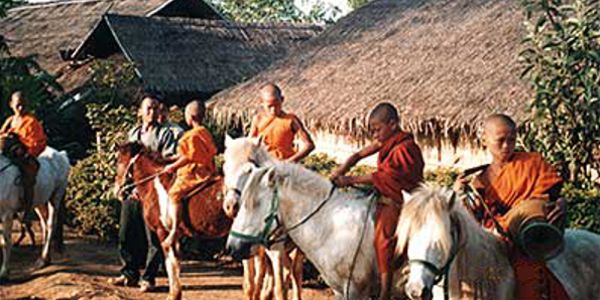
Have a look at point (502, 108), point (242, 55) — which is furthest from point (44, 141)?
point (242, 55)

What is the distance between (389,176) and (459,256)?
4.50 ft

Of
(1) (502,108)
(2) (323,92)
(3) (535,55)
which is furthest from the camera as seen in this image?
(2) (323,92)

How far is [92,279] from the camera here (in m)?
11.0

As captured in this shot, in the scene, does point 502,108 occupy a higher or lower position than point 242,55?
lower

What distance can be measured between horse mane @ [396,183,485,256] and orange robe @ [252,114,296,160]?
3561mm

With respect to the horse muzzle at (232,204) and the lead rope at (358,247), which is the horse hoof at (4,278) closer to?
the horse muzzle at (232,204)

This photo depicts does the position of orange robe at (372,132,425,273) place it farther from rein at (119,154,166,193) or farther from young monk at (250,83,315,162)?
rein at (119,154,166,193)

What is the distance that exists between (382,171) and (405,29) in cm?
1099

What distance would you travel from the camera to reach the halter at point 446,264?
4953 mm

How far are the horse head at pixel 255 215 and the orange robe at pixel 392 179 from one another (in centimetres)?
83

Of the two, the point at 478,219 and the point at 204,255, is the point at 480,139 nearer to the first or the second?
the point at 204,255

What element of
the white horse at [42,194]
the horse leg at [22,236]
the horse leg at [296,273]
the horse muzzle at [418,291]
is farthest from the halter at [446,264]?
the horse leg at [22,236]

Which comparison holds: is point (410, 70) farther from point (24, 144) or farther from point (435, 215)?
point (435, 215)

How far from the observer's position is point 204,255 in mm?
12812
